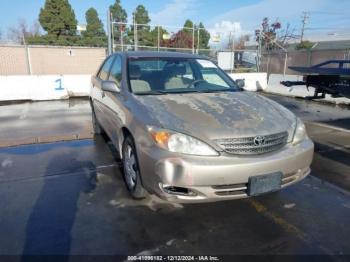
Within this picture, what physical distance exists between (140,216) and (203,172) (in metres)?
0.92

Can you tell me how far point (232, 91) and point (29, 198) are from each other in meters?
2.76

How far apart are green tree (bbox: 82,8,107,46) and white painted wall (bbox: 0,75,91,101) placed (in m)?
30.7

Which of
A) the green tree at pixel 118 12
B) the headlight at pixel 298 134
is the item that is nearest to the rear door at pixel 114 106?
the headlight at pixel 298 134

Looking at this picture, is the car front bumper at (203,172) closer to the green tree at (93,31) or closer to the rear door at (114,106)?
the rear door at (114,106)

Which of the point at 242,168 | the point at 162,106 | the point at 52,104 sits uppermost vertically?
the point at 162,106

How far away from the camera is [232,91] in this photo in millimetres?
4016

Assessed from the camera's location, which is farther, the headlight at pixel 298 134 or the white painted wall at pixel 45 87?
the white painted wall at pixel 45 87

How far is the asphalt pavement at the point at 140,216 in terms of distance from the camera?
8.61 feet

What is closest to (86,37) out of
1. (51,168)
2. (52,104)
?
(52,104)

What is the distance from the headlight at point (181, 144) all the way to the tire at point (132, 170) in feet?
1.61

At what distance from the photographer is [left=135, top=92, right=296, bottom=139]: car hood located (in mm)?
2775

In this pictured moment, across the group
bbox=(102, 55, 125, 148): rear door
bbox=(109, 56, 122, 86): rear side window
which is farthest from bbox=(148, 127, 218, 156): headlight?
bbox=(109, 56, 122, 86): rear side window

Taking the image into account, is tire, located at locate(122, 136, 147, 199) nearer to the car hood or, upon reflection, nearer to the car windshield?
the car hood

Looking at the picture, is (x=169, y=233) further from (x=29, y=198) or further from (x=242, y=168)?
(x=29, y=198)
